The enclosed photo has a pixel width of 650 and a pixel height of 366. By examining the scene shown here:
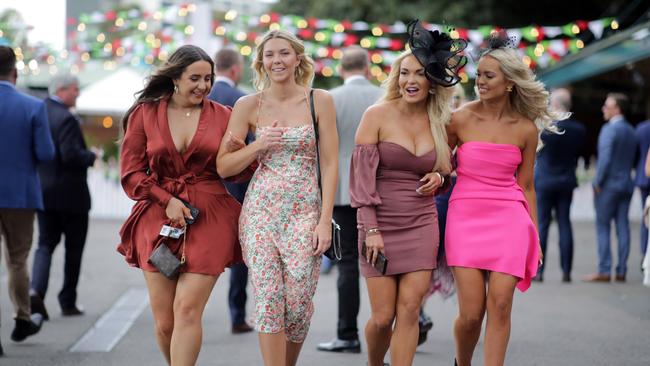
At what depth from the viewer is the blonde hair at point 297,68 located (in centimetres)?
559

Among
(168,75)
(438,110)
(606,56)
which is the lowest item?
(438,110)

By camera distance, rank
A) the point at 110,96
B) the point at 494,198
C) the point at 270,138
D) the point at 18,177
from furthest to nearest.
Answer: the point at 110,96, the point at 18,177, the point at 494,198, the point at 270,138

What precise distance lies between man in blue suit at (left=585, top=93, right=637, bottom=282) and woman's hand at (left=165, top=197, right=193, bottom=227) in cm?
736

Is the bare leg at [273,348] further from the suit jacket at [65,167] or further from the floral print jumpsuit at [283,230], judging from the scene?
the suit jacket at [65,167]

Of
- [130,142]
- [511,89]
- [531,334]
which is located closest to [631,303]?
[531,334]

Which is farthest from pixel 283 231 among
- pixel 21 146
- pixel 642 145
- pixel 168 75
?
pixel 642 145

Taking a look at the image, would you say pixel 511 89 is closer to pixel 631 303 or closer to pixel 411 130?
pixel 411 130

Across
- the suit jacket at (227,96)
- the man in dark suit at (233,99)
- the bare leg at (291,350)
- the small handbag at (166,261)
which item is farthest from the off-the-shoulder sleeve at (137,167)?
the man in dark suit at (233,99)

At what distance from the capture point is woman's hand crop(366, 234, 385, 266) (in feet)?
18.3

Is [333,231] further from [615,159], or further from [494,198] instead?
[615,159]

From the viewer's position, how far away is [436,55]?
18.6 ft

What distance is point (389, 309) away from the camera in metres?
5.65

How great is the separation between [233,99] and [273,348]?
3.15 meters

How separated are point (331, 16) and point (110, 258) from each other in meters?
16.2
